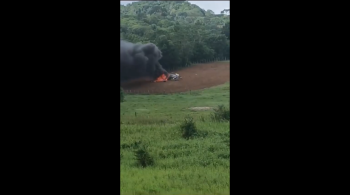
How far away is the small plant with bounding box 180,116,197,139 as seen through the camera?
246 cm

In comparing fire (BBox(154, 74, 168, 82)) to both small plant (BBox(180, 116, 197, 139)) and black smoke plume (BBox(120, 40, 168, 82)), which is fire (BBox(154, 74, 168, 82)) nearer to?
black smoke plume (BBox(120, 40, 168, 82))

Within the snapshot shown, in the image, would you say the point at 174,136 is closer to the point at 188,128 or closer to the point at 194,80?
the point at 188,128

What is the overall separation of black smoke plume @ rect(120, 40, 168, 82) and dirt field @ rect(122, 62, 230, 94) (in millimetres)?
74

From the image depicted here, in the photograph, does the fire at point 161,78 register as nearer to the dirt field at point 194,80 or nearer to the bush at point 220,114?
the dirt field at point 194,80

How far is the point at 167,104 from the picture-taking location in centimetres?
245

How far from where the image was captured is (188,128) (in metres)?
2.46

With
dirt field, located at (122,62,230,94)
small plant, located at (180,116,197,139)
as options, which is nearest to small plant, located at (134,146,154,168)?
small plant, located at (180,116,197,139)

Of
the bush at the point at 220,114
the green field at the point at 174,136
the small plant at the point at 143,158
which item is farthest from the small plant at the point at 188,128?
the small plant at the point at 143,158

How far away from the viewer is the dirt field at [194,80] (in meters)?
2.38

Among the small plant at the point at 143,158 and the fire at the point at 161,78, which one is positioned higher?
the fire at the point at 161,78

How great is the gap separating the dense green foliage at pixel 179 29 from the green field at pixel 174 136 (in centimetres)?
24
